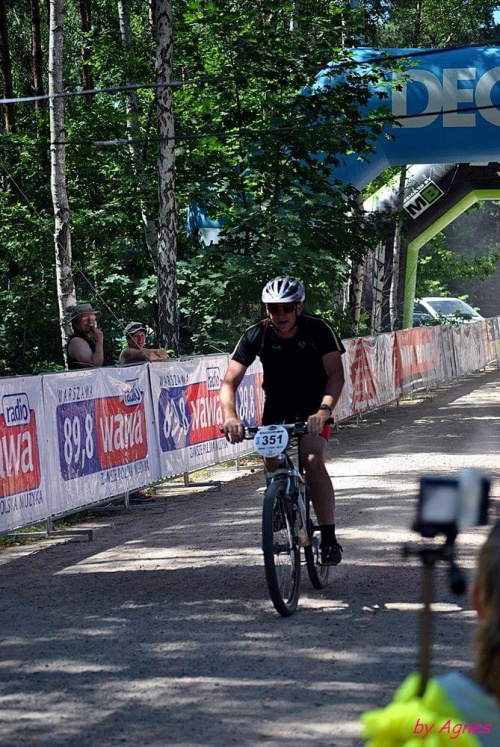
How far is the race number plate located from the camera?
7.27 meters

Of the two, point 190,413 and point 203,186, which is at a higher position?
point 203,186

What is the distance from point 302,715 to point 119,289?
57.7ft

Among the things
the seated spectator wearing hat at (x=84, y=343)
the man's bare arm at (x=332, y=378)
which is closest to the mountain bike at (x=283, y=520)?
the man's bare arm at (x=332, y=378)

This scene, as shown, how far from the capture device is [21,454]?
10359mm

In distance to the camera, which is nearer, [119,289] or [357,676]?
[357,676]

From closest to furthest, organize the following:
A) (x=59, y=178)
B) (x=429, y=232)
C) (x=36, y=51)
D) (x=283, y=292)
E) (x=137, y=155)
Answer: (x=283, y=292)
(x=59, y=178)
(x=137, y=155)
(x=429, y=232)
(x=36, y=51)

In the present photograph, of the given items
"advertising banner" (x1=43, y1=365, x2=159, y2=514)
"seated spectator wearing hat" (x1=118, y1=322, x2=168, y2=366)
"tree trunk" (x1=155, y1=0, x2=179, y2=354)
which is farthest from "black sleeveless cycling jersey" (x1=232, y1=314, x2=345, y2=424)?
"tree trunk" (x1=155, y1=0, x2=179, y2=354)

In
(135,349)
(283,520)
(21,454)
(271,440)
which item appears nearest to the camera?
(271,440)

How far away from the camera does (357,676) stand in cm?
602

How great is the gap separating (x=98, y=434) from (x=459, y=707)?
32.8 ft

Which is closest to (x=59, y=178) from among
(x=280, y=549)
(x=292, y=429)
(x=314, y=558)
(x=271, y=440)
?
(x=314, y=558)

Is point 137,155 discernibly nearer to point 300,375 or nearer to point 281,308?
point 300,375

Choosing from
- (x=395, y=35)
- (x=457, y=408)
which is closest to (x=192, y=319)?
(x=457, y=408)

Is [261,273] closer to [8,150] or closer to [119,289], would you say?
[119,289]
